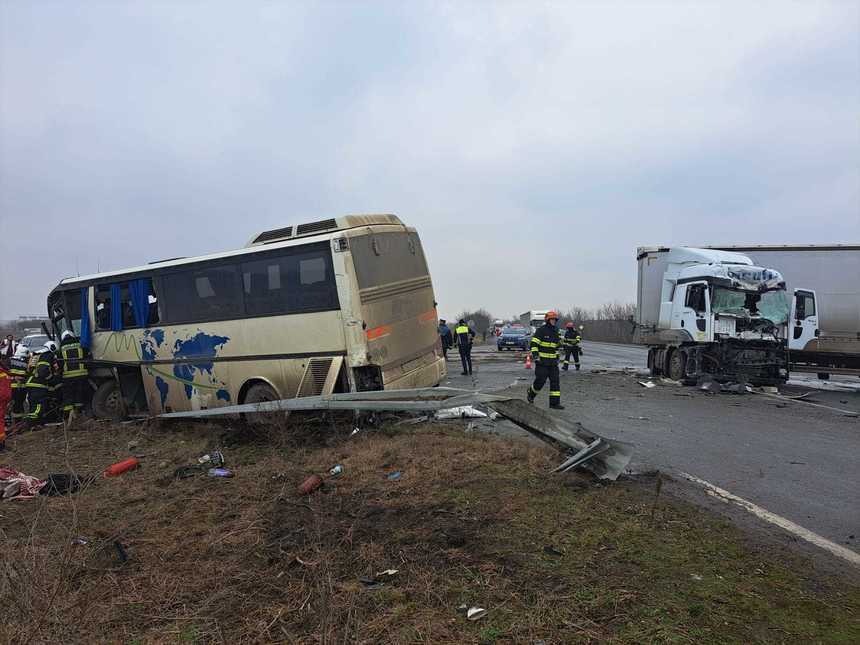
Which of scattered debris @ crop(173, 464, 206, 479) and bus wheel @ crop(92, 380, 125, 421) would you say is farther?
bus wheel @ crop(92, 380, 125, 421)

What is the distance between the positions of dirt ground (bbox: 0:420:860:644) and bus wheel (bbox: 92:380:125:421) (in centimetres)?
533

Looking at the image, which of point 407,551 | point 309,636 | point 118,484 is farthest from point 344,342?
point 309,636

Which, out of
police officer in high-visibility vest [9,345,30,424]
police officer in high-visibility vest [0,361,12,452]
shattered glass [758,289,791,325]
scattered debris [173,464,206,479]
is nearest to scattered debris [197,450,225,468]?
scattered debris [173,464,206,479]

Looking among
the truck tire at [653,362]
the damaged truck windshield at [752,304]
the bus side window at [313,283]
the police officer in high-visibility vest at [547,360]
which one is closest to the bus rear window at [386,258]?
the bus side window at [313,283]

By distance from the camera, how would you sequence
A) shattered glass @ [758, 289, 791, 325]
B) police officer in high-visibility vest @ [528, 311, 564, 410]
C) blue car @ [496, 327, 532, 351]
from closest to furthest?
police officer in high-visibility vest @ [528, 311, 564, 410], shattered glass @ [758, 289, 791, 325], blue car @ [496, 327, 532, 351]

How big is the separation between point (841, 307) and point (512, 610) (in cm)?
1665

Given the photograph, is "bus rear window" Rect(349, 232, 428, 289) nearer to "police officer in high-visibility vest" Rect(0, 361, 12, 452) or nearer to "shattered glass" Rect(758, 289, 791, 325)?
"police officer in high-visibility vest" Rect(0, 361, 12, 452)

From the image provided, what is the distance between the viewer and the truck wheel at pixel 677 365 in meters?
14.7

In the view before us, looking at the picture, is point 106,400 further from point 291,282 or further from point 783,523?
point 783,523

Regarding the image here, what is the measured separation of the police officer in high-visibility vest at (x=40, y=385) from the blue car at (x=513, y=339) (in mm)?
24342

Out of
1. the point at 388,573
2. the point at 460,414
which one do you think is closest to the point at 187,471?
the point at 388,573

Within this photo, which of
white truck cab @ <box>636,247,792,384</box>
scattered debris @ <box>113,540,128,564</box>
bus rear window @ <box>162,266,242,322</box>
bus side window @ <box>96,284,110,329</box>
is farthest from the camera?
white truck cab @ <box>636,247,792,384</box>

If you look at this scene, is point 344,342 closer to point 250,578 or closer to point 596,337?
point 250,578

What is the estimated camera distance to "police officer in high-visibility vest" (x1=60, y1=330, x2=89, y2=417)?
9.91m
